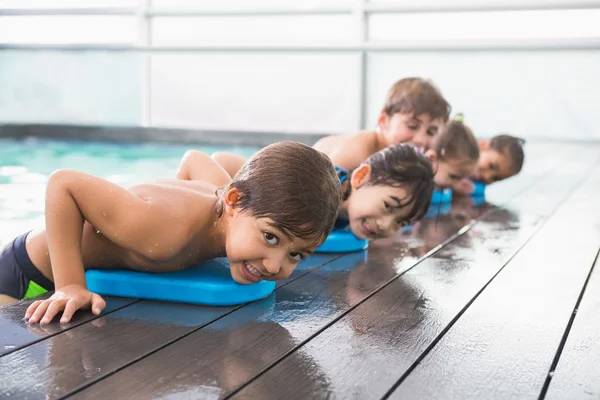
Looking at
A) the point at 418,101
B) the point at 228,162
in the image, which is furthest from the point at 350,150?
the point at 228,162

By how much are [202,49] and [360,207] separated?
5821 mm

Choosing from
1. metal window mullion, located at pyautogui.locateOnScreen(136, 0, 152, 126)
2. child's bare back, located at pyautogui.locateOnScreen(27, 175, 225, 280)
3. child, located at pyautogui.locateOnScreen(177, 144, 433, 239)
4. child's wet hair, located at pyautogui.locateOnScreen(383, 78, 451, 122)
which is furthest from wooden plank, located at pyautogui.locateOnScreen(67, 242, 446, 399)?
metal window mullion, located at pyautogui.locateOnScreen(136, 0, 152, 126)

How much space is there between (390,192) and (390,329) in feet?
2.40

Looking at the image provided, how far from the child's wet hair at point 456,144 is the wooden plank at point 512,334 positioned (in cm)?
95

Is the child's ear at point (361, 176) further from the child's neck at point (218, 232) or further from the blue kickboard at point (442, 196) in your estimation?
the blue kickboard at point (442, 196)

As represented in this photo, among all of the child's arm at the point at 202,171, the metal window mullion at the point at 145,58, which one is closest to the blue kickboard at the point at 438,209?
the child's arm at the point at 202,171

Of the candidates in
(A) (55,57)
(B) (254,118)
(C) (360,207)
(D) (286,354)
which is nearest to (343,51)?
(B) (254,118)

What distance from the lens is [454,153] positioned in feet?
11.4

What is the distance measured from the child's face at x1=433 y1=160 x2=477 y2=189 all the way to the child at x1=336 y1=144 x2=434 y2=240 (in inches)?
47.3

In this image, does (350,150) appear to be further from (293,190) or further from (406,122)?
(293,190)

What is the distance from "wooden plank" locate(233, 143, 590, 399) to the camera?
123 cm

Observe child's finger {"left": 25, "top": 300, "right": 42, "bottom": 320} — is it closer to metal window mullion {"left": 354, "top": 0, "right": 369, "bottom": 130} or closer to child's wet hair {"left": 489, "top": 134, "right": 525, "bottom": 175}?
child's wet hair {"left": 489, "top": 134, "right": 525, "bottom": 175}

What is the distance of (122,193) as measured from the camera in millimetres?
1706

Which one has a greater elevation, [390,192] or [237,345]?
[390,192]
